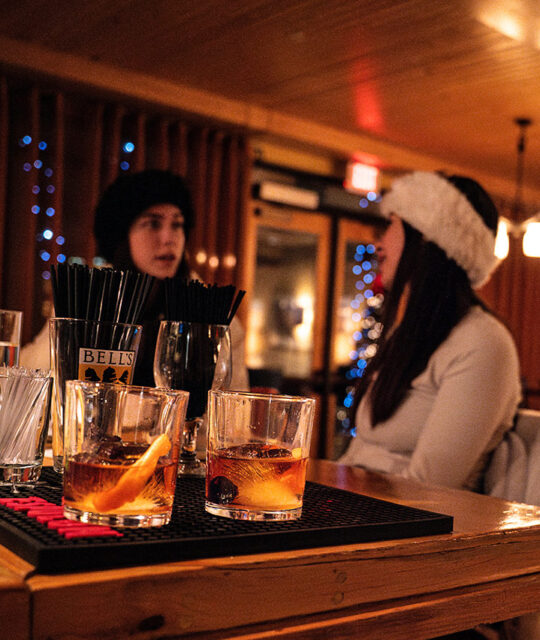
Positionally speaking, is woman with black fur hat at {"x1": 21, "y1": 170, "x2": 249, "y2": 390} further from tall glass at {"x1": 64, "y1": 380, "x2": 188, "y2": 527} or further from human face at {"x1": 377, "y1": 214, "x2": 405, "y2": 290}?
tall glass at {"x1": 64, "y1": 380, "x2": 188, "y2": 527}

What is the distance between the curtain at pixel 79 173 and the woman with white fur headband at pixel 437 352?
93.3 inches

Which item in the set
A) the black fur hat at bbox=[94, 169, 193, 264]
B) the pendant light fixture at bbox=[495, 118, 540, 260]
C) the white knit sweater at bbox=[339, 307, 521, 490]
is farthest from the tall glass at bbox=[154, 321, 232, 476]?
the pendant light fixture at bbox=[495, 118, 540, 260]

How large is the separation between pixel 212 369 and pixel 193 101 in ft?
11.8

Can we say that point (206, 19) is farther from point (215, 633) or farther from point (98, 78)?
point (215, 633)

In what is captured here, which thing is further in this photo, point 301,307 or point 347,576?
point 301,307

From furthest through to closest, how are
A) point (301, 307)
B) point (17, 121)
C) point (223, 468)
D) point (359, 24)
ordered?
point (301, 307), point (17, 121), point (359, 24), point (223, 468)

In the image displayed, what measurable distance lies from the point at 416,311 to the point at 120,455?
1247 millimetres

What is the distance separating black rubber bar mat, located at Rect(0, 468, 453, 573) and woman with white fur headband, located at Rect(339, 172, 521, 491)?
72cm

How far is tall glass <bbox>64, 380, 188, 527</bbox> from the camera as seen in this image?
0.67 metres

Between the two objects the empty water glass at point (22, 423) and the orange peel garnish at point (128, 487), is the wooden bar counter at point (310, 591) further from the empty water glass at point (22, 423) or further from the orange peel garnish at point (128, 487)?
the empty water glass at point (22, 423)

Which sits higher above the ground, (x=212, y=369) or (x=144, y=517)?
(x=212, y=369)

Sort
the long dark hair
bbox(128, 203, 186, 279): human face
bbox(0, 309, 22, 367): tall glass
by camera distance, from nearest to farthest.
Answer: bbox(0, 309, 22, 367): tall glass < the long dark hair < bbox(128, 203, 186, 279): human face

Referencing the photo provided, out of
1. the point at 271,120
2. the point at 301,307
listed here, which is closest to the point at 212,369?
the point at 271,120

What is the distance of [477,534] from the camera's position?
2.69ft
